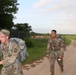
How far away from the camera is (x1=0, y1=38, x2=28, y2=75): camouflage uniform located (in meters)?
5.88

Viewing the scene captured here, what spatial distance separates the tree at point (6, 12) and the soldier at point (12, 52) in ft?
118

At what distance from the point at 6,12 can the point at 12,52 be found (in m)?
38.9

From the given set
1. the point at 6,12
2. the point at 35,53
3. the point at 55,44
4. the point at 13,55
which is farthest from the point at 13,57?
the point at 6,12

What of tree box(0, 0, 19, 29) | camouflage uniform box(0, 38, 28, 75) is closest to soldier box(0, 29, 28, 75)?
camouflage uniform box(0, 38, 28, 75)

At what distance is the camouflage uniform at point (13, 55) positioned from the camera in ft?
19.3

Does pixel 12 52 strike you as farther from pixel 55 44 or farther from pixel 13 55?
pixel 55 44

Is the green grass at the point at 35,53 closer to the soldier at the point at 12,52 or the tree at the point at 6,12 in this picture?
the soldier at the point at 12,52

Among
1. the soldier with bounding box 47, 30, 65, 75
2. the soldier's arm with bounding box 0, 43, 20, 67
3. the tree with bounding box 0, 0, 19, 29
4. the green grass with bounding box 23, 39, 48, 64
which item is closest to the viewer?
the soldier's arm with bounding box 0, 43, 20, 67

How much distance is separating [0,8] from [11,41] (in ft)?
122

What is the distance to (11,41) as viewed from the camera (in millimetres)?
5973

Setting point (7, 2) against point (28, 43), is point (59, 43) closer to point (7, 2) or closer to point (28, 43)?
point (28, 43)

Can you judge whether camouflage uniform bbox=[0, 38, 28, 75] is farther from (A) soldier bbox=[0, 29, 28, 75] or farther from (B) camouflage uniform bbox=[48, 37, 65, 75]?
(B) camouflage uniform bbox=[48, 37, 65, 75]

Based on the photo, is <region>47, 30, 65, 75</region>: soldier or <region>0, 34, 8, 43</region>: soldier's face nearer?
<region>0, 34, 8, 43</region>: soldier's face

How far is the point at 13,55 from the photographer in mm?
5875
